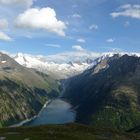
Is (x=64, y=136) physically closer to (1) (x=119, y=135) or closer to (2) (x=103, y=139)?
(2) (x=103, y=139)

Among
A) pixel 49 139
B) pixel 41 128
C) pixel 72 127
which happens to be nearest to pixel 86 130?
pixel 72 127

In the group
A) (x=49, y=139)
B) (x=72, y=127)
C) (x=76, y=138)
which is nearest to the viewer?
(x=49, y=139)

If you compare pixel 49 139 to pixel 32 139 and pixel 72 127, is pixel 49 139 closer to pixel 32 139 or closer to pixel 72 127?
pixel 32 139

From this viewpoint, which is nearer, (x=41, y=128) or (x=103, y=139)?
(x=103, y=139)

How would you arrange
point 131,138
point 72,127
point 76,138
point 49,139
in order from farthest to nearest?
1. point 72,127
2. point 131,138
3. point 76,138
4. point 49,139

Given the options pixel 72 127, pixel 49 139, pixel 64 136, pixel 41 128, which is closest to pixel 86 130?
pixel 72 127

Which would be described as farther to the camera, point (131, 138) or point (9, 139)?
point (131, 138)

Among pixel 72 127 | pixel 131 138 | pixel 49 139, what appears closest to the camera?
pixel 49 139
